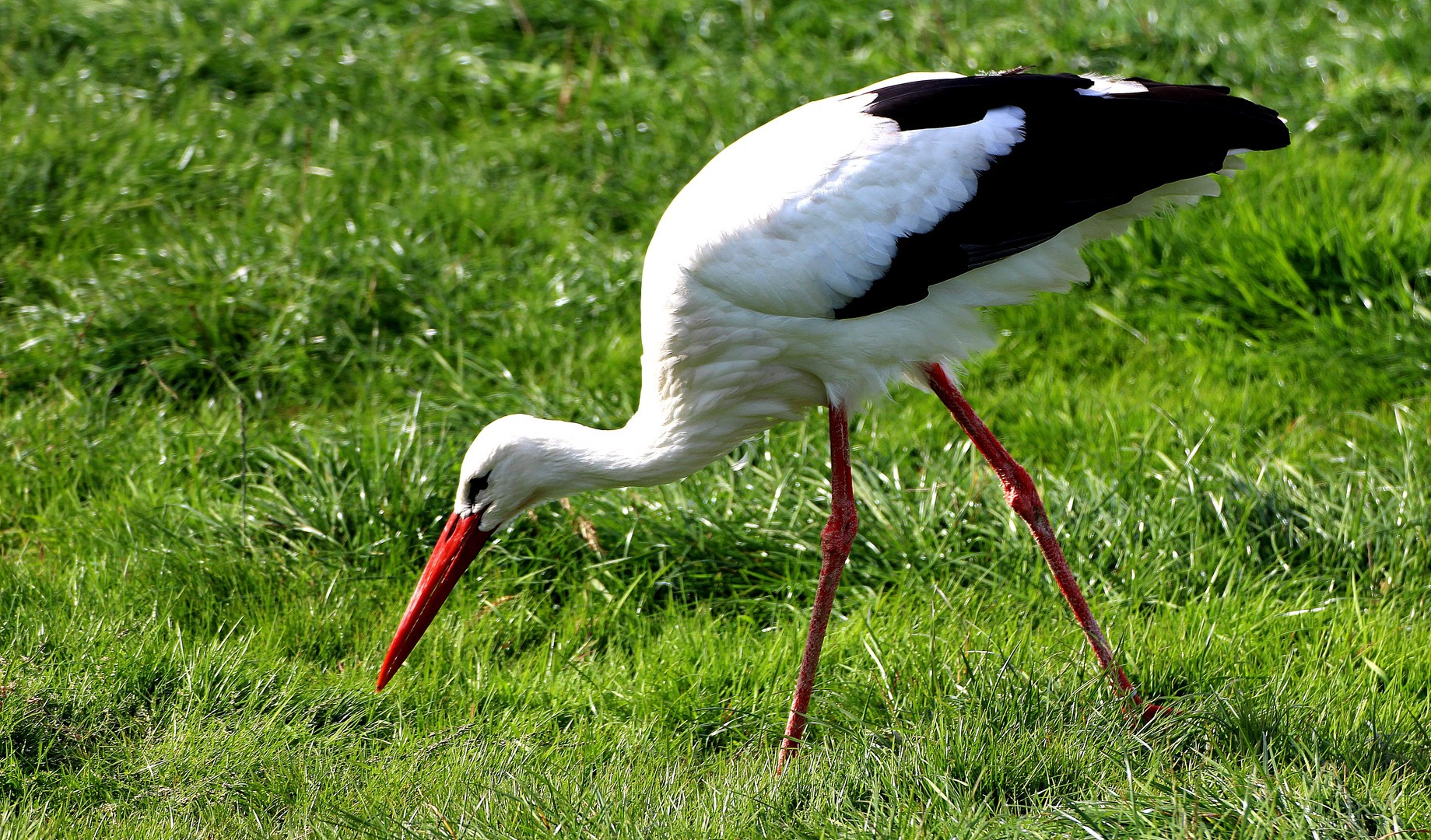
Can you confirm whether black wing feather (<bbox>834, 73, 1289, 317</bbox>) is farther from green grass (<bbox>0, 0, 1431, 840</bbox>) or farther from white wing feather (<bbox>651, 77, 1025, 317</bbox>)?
green grass (<bbox>0, 0, 1431, 840</bbox>)

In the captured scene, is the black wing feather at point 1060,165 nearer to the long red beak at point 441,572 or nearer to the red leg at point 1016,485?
the red leg at point 1016,485

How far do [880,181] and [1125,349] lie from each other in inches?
81.0

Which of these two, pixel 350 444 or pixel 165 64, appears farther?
pixel 165 64

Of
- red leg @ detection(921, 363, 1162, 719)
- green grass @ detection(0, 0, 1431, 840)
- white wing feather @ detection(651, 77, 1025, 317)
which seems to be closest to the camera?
green grass @ detection(0, 0, 1431, 840)

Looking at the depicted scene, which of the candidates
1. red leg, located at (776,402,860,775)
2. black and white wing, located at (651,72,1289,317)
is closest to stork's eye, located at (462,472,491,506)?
black and white wing, located at (651,72,1289,317)

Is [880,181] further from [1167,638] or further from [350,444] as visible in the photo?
[350,444]

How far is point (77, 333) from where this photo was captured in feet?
15.1

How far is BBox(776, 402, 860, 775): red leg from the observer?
313cm

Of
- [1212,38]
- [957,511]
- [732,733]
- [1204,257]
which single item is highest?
[1212,38]

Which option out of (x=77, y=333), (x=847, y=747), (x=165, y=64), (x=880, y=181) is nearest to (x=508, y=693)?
(x=847, y=747)

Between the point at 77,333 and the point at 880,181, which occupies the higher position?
the point at 880,181

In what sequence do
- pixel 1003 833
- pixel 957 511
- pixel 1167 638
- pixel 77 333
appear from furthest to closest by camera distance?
pixel 77 333 < pixel 957 511 < pixel 1167 638 < pixel 1003 833

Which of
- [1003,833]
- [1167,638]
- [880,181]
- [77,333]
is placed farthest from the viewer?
[77,333]

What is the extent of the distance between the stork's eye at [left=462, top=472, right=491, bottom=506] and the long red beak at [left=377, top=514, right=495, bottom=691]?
0.05 meters
